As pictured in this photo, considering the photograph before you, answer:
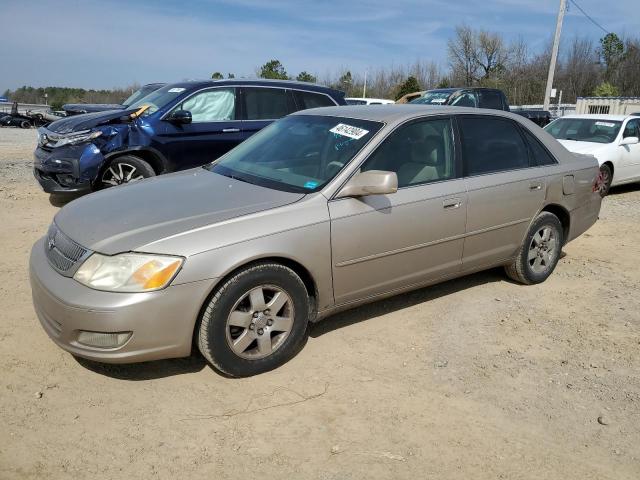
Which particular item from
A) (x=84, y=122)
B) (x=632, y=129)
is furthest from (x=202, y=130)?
(x=632, y=129)

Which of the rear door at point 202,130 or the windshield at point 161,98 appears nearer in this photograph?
the rear door at point 202,130

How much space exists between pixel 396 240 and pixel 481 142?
1310 mm

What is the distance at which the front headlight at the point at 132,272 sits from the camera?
303 centimetres

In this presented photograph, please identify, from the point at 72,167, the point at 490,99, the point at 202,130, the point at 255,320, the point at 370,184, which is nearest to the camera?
the point at 255,320

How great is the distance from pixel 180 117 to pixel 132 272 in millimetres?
4837

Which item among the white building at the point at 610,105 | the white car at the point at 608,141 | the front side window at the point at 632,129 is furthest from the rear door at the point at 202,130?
the white building at the point at 610,105

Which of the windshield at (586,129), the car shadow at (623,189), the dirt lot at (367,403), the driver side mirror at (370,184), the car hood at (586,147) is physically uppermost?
the driver side mirror at (370,184)

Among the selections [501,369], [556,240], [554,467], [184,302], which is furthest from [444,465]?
[556,240]

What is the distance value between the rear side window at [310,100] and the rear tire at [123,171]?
236 centimetres

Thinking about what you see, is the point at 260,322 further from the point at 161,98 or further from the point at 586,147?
the point at 586,147

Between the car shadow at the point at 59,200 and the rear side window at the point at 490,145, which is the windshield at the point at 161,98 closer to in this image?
the car shadow at the point at 59,200

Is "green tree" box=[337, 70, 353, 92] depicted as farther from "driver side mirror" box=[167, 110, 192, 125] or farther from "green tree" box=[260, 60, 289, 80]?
"driver side mirror" box=[167, 110, 192, 125]

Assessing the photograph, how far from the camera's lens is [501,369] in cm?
371

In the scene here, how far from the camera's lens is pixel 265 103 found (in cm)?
809
